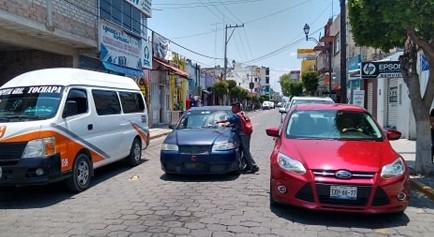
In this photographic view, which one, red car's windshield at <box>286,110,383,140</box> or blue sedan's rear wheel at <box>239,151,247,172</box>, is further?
blue sedan's rear wheel at <box>239,151,247,172</box>

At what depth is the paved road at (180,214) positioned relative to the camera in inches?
241

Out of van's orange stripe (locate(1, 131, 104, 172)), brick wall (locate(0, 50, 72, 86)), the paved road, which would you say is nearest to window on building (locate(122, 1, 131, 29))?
brick wall (locate(0, 50, 72, 86))

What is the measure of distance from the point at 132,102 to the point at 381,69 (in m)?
7.27

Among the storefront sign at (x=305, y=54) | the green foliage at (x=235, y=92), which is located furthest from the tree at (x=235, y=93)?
the storefront sign at (x=305, y=54)

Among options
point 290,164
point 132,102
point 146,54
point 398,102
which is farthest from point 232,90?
point 290,164

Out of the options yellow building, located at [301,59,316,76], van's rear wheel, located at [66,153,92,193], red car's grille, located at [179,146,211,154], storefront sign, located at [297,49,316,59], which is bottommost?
van's rear wheel, located at [66,153,92,193]

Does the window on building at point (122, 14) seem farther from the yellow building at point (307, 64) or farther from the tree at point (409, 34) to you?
the yellow building at point (307, 64)

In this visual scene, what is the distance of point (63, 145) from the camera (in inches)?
326

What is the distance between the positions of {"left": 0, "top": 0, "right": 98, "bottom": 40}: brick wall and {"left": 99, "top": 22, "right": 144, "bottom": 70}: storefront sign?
0.74 m

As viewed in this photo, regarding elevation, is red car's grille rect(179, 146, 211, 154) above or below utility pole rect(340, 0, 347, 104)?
below

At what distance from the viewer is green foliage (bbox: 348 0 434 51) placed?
27.7 ft

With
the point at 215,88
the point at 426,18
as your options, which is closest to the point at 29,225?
the point at 426,18

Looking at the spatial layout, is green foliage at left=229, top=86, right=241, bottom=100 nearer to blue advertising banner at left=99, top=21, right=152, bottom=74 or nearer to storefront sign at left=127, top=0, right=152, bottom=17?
storefront sign at left=127, top=0, right=152, bottom=17

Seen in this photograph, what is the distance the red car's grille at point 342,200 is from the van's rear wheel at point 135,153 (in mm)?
6718
